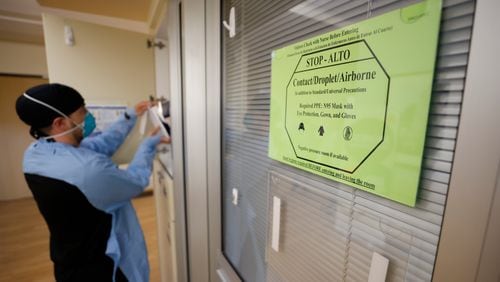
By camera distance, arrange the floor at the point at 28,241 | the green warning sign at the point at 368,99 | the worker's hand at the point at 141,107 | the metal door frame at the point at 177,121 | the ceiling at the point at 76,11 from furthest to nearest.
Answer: the floor at the point at 28,241, the ceiling at the point at 76,11, the worker's hand at the point at 141,107, the metal door frame at the point at 177,121, the green warning sign at the point at 368,99

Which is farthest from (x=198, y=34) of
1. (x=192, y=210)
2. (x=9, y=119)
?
(x=9, y=119)

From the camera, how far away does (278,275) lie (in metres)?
0.54

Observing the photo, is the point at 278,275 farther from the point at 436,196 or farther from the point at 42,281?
the point at 42,281

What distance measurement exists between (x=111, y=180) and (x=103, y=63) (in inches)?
47.7

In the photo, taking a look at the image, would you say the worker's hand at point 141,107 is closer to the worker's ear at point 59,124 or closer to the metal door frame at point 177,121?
the worker's ear at point 59,124

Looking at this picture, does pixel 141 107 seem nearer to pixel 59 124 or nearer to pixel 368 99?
pixel 59 124

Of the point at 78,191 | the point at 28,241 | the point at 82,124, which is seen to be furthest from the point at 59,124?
the point at 28,241

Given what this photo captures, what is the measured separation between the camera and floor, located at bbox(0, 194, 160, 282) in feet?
6.96

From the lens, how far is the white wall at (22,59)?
3.13 metres

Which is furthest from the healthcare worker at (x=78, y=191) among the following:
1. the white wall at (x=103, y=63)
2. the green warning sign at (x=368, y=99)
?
the green warning sign at (x=368, y=99)

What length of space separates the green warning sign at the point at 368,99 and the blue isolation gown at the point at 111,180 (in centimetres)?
100

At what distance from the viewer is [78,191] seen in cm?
100

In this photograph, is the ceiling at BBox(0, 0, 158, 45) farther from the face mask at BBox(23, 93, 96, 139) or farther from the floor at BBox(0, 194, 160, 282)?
the floor at BBox(0, 194, 160, 282)

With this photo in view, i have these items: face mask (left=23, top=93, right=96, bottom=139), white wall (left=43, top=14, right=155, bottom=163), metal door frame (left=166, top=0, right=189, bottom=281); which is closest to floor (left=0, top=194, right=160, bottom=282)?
white wall (left=43, top=14, right=155, bottom=163)
